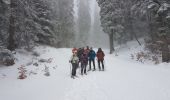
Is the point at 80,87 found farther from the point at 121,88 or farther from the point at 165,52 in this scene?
the point at 165,52

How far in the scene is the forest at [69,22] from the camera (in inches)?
717

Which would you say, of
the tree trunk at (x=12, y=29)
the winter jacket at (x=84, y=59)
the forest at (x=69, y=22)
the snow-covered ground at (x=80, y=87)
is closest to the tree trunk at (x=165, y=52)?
the forest at (x=69, y=22)

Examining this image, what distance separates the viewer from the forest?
18219 millimetres

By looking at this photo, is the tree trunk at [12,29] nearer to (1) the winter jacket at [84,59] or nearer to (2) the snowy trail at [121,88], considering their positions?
(1) the winter jacket at [84,59]

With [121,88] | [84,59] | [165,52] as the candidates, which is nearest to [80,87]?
[121,88]

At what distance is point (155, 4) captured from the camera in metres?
19.8

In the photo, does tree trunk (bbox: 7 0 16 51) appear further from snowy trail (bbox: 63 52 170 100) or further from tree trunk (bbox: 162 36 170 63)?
tree trunk (bbox: 162 36 170 63)

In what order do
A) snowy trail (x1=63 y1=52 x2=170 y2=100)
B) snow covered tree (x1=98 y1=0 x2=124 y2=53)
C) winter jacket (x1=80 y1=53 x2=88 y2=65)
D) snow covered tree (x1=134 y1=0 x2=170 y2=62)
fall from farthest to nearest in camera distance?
snow covered tree (x1=98 y1=0 x2=124 y2=53)
snow covered tree (x1=134 y1=0 x2=170 y2=62)
winter jacket (x1=80 y1=53 x2=88 y2=65)
snowy trail (x1=63 y1=52 x2=170 y2=100)

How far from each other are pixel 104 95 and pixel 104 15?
80.6 ft

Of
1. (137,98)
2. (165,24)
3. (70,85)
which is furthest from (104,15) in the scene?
(137,98)

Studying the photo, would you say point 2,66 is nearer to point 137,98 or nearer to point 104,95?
point 104,95

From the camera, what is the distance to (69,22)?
4603cm

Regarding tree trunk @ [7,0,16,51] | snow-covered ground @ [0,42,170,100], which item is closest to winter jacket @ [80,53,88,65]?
snow-covered ground @ [0,42,170,100]

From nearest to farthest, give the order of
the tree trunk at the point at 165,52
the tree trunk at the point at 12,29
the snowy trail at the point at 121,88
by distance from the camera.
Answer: the snowy trail at the point at 121,88 → the tree trunk at the point at 12,29 → the tree trunk at the point at 165,52
